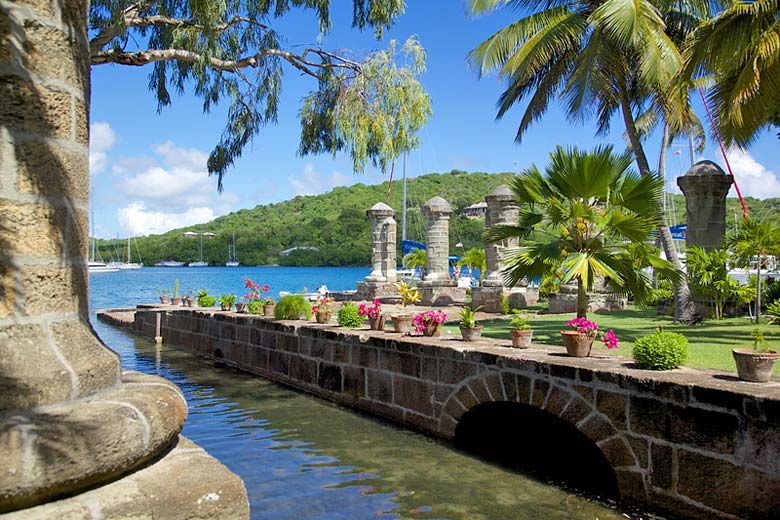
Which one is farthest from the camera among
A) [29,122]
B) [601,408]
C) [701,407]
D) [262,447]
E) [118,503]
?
[262,447]

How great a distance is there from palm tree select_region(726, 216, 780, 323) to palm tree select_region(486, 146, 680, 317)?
3093 mm

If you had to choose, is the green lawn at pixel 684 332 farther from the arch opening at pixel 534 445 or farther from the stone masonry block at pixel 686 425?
the stone masonry block at pixel 686 425

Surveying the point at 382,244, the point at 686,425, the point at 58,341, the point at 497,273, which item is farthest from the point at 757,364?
the point at 382,244

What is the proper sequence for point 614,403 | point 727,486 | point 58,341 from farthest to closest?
point 614,403, point 727,486, point 58,341

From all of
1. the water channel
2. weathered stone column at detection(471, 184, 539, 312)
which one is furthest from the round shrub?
weathered stone column at detection(471, 184, 539, 312)

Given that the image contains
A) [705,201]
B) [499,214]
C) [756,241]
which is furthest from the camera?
[499,214]

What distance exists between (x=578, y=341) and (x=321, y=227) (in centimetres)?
8147

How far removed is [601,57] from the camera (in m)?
13.4

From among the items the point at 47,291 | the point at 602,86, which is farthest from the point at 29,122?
the point at 602,86

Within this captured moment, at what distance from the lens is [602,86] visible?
14.1 metres

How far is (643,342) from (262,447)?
4.47 m

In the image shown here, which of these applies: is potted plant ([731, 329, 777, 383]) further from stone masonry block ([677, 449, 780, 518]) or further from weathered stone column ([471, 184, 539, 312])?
weathered stone column ([471, 184, 539, 312])

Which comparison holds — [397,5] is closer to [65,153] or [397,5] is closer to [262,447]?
[262,447]

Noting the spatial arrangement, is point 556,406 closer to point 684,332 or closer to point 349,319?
point 349,319
